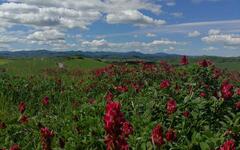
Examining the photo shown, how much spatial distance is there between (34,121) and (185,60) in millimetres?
4744

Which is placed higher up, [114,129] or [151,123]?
[114,129]

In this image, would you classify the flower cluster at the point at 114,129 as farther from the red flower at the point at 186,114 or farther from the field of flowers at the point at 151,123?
the red flower at the point at 186,114

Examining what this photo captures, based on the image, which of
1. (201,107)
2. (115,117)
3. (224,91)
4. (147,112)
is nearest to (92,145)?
(147,112)

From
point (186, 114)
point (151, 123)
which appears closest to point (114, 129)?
point (151, 123)

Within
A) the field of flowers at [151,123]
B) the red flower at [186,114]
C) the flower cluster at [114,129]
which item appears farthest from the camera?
the red flower at [186,114]

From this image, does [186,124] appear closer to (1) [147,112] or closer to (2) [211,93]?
(1) [147,112]

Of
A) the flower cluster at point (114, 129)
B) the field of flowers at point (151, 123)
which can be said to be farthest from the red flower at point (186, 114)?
the flower cluster at point (114, 129)

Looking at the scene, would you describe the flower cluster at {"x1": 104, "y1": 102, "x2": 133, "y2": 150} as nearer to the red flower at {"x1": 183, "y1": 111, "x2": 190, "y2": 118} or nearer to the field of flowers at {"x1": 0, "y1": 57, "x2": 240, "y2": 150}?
the field of flowers at {"x1": 0, "y1": 57, "x2": 240, "y2": 150}

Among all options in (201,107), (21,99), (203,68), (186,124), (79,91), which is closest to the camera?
(186,124)

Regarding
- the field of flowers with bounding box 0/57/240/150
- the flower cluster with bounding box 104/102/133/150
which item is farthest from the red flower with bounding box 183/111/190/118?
the flower cluster with bounding box 104/102/133/150

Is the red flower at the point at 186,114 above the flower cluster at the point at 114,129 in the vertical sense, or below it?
below

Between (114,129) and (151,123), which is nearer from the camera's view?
(114,129)

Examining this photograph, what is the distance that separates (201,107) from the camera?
7.31m

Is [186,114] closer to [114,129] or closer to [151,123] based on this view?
[151,123]
